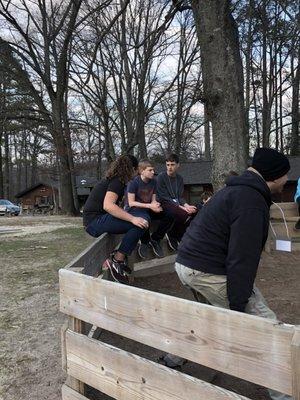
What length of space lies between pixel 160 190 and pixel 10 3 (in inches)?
857

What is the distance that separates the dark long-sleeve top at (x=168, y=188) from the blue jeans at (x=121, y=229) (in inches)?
33.0

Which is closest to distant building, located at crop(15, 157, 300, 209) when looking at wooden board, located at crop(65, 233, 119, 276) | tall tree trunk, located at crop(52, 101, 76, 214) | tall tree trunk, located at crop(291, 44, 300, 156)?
tall tree trunk, located at crop(291, 44, 300, 156)

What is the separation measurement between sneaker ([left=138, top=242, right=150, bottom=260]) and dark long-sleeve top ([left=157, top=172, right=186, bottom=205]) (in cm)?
72

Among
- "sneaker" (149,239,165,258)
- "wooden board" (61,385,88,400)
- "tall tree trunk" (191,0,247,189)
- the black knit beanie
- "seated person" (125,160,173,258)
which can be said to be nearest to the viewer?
the black knit beanie

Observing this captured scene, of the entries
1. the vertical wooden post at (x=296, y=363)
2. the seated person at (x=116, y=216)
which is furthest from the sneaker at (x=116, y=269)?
the vertical wooden post at (x=296, y=363)

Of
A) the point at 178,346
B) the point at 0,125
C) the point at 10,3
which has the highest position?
the point at 10,3

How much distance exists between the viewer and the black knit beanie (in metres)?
3.03

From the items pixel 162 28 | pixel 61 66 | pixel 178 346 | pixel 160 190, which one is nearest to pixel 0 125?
pixel 61 66

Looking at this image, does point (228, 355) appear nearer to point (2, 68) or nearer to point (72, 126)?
point (2, 68)

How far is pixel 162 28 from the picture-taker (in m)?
9.44

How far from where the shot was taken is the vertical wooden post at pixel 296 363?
2052mm

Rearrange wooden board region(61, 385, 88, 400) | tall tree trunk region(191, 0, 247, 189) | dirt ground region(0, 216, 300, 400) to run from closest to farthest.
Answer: wooden board region(61, 385, 88, 400), dirt ground region(0, 216, 300, 400), tall tree trunk region(191, 0, 247, 189)

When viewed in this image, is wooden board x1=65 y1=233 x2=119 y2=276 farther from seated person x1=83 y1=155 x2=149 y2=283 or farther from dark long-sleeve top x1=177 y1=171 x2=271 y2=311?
dark long-sleeve top x1=177 y1=171 x2=271 y2=311

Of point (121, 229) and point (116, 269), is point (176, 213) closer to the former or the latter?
point (121, 229)
